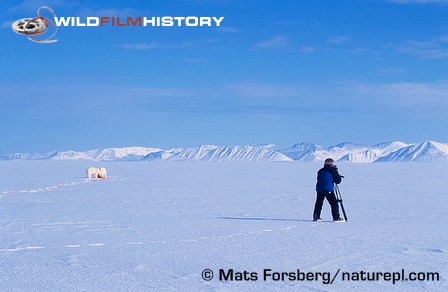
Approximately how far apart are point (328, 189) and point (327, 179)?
8.3 inches

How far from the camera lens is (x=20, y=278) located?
655 cm

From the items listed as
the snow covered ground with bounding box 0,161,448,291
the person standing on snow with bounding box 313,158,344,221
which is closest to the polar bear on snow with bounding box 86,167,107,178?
the snow covered ground with bounding box 0,161,448,291

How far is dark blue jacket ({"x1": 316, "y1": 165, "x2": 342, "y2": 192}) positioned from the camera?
1172 cm

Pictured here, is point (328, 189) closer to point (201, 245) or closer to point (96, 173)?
point (201, 245)

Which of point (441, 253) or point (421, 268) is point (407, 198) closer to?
point (441, 253)

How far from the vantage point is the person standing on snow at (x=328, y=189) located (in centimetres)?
1165

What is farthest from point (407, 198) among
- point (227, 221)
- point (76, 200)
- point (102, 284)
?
point (102, 284)

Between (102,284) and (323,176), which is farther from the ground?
(323,176)

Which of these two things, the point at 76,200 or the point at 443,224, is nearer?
the point at 443,224

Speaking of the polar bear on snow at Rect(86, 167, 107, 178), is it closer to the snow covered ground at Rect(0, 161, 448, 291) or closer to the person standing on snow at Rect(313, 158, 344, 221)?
the snow covered ground at Rect(0, 161, 448, 291)

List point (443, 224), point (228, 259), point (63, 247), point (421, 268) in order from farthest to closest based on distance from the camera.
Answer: point (443, 224)
point (63, 247)
point (228, 259)
point (421, 268)

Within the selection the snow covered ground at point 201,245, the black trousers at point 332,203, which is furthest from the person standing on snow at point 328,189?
the snow covered ground at point 201,245

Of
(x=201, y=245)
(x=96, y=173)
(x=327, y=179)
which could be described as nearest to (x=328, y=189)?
(x=327, y=179)

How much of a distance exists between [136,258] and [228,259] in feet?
3.89
